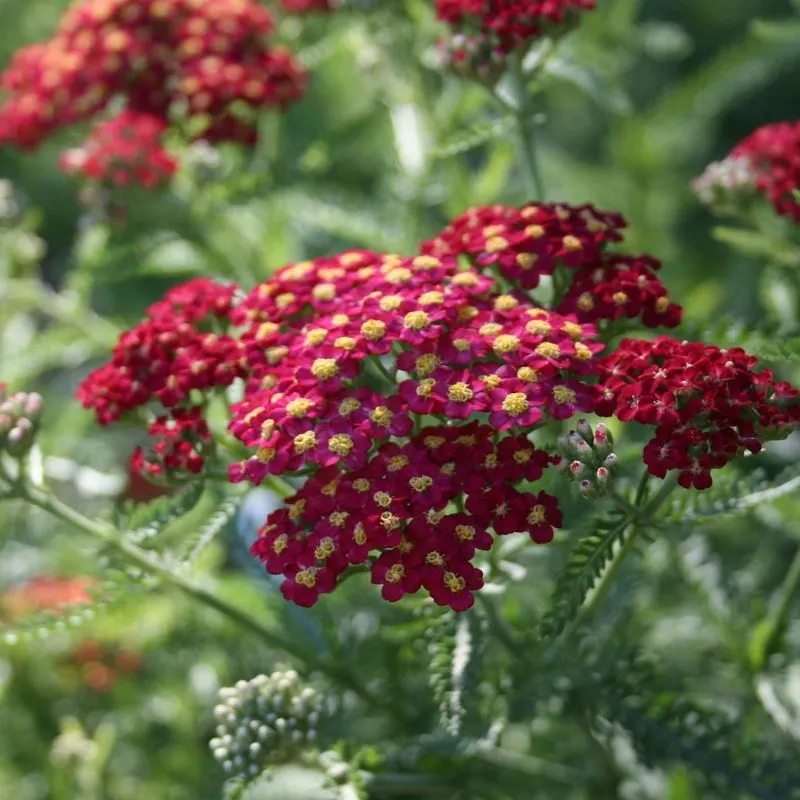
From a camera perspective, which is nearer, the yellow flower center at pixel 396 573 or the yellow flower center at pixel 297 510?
the yellow flower center at pixel 396 573

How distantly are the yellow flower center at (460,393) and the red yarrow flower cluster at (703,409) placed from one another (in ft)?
0.75

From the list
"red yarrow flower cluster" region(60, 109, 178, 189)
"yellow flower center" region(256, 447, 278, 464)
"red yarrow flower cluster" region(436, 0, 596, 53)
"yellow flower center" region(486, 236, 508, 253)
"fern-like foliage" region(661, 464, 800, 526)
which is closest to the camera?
"yellow flower center" region(256, 447, 278, 464)

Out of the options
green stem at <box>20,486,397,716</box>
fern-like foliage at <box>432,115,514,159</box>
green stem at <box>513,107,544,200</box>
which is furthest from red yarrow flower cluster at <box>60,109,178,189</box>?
Answer: green stem at <box>20,486,397,716</box>

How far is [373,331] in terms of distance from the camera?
1886 mm

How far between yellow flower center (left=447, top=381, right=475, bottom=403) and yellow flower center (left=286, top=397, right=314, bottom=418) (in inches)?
8.7

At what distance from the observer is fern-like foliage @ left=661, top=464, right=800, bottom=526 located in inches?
78.4

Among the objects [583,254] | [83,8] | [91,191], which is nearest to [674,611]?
[583,254]

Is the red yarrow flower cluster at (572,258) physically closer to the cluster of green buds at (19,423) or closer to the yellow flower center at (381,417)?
the yellow flower center at (381,417)

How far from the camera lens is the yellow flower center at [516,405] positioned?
1.75 meters

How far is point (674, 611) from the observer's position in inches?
129

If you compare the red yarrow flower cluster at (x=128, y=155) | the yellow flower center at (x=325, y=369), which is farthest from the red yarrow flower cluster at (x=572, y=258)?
the red yarrow flower cluster at (x=128, y=155)

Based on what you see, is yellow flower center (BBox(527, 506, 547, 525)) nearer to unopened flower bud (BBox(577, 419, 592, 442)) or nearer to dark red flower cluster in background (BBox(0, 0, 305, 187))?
unopened flower bud (BBox(577, 419, 592, 442))

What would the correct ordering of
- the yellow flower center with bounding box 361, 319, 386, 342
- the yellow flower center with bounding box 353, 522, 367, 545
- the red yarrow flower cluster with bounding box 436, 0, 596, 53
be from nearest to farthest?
1. the yellow flower center with bounding box 353, 522, 367, 545
2. the yellow flower center with bounding box 361, 319, 386, 342
3. the red yarrow flower cluster with bounding box 436, 0, 596, 53

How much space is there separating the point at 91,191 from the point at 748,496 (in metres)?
1.99
